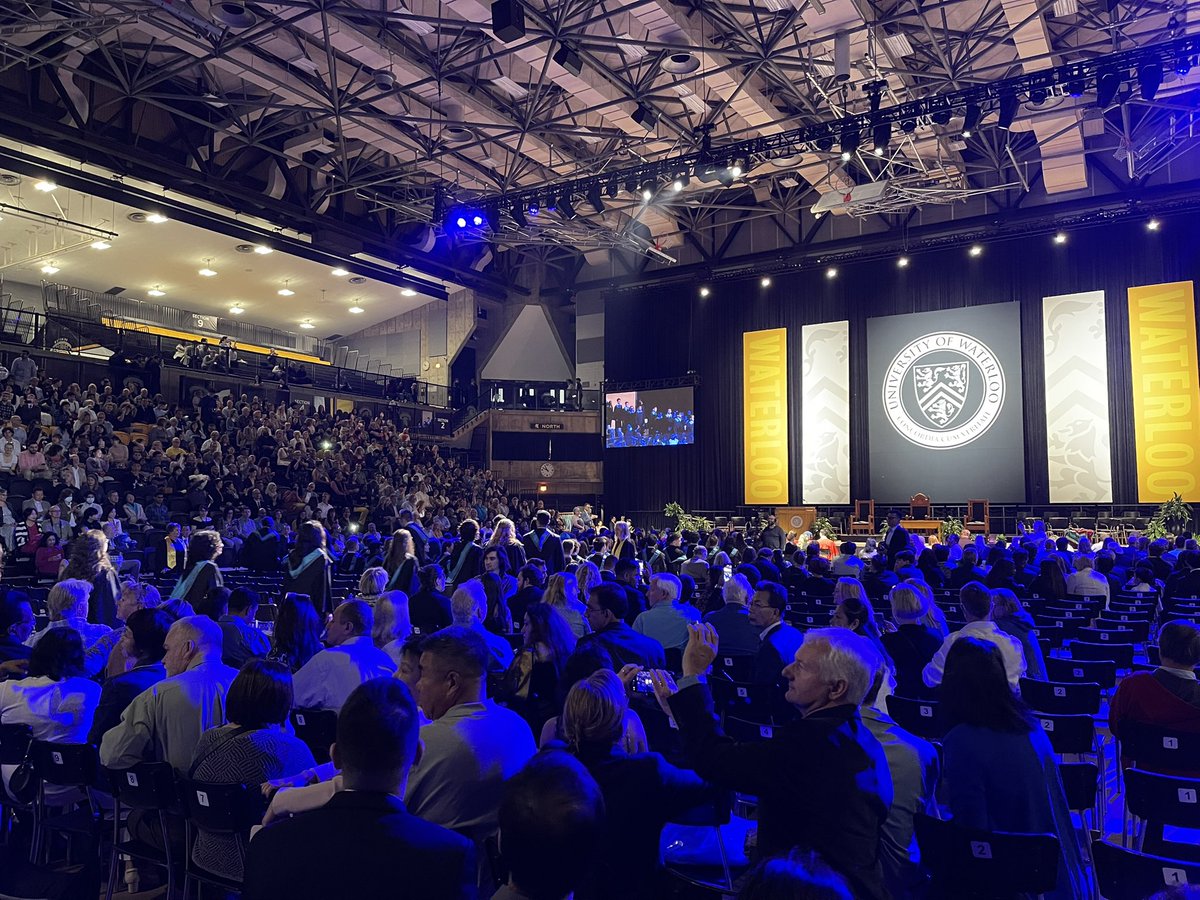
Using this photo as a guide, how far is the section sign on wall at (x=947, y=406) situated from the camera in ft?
72.4

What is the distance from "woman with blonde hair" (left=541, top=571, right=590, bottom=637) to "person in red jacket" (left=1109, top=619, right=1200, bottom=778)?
307cm

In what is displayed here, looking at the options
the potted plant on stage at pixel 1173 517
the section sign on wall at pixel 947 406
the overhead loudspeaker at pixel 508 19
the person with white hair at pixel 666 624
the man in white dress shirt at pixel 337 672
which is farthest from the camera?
the section sign on wall at pixel 947 406

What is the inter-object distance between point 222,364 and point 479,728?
2244 centimetres

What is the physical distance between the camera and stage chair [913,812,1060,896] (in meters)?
2.39

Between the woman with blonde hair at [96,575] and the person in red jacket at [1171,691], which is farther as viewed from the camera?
the woman with blonde hair at [96,575]

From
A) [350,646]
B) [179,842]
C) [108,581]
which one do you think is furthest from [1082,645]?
[108,581]

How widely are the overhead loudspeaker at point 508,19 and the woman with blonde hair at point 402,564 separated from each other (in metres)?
7.34

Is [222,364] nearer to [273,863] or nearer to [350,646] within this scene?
[350,646]

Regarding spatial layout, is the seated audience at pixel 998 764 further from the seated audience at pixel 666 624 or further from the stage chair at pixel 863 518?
the stage chair at pixel 863 518

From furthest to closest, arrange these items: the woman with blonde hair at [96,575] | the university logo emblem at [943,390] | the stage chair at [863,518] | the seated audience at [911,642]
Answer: the stage chair at [863,518] → the university logo emblem at [943,390] → the woman with blonde hair at [96,575] → the seated audience at [911,642]

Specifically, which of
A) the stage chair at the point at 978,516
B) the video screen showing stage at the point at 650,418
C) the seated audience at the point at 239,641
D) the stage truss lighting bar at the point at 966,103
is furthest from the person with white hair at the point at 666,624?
the video screen showing stage at the point at 650,418

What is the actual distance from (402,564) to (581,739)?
19.3 feet

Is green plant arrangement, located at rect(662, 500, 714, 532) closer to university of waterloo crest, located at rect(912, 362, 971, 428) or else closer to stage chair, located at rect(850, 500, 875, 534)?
stage chair, located at rect(850, 500, 875, 534)

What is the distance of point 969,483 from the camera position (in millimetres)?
22219
